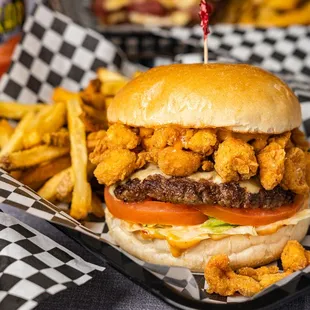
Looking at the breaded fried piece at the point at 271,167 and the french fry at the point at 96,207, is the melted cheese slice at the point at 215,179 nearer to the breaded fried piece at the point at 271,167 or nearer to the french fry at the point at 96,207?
the breaded fried piece at the point at 271,167

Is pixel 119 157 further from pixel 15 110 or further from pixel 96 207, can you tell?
pixel 15 110

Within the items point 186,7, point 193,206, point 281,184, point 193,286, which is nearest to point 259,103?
point 281,184

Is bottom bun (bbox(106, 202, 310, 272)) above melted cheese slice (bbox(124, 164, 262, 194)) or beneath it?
beneath

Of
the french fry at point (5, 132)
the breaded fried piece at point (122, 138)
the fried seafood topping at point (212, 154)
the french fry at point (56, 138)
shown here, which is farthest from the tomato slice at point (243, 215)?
the french fry at point (5, 132)

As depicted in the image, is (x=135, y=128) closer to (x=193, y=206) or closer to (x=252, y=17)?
(x=193, y=206)

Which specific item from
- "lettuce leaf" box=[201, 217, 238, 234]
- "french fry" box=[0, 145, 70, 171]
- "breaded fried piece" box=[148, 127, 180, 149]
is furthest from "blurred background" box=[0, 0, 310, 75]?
"lettuce leaf" box=[201, 217, 238, 234]

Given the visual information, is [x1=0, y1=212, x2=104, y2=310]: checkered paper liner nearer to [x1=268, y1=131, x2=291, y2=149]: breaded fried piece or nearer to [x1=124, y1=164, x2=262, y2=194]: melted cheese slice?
[x1=124, y1=164, x2=262, y2=194]: melted cheese slice
